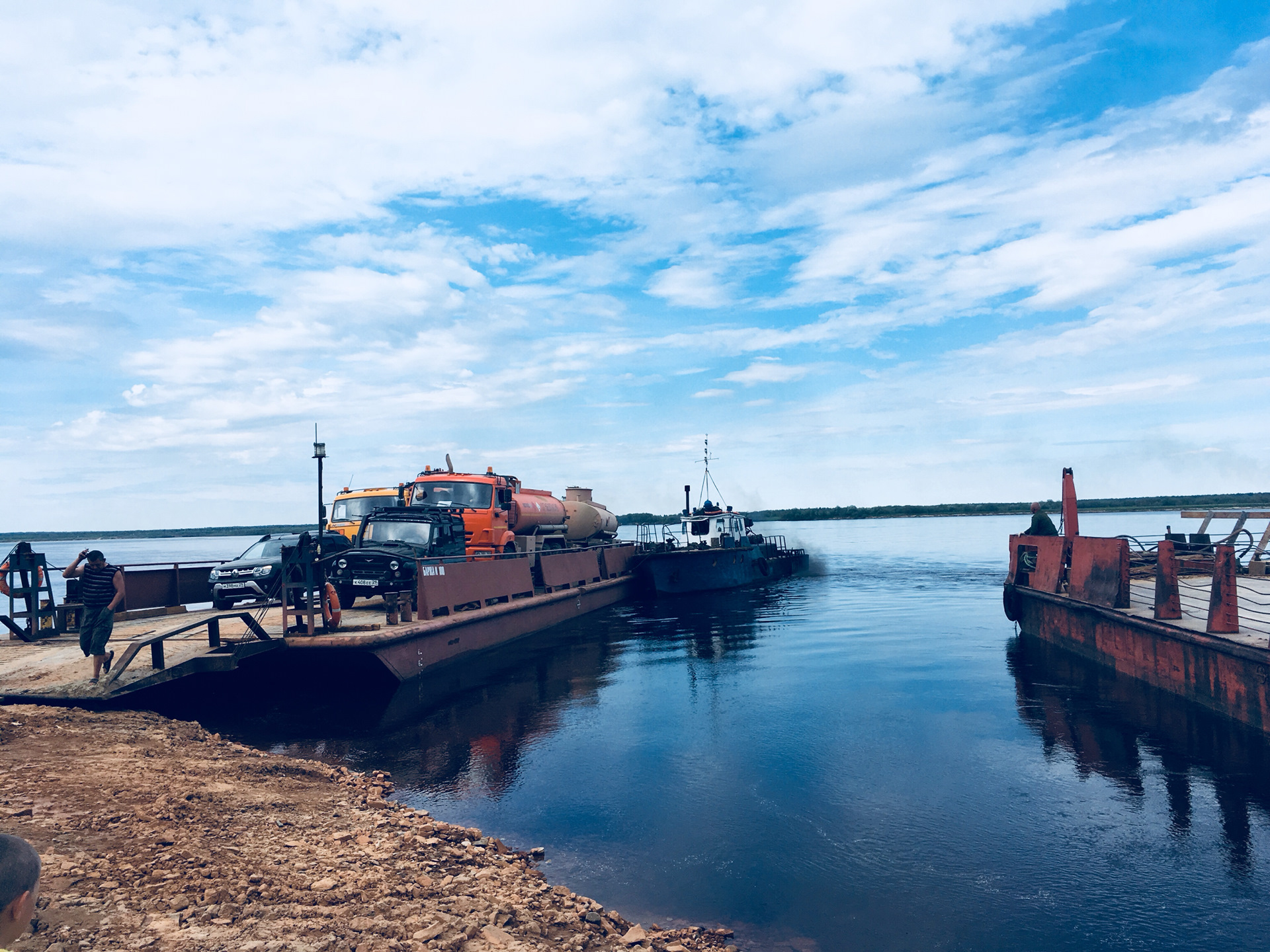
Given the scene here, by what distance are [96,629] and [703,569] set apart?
76.7 feet

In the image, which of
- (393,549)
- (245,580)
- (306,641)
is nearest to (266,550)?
(245,580)

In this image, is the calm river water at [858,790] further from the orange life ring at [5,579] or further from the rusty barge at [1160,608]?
the orange life ring at [5,579]

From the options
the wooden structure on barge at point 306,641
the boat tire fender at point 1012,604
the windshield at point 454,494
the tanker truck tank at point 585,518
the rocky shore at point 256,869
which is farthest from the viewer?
the tanker truck tank at point 585,518

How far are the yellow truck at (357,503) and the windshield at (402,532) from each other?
329 centimetres

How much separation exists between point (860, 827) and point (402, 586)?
9987mm

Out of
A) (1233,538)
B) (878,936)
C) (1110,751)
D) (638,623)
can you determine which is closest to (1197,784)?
(1110,751)

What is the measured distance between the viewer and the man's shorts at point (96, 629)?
10.1m

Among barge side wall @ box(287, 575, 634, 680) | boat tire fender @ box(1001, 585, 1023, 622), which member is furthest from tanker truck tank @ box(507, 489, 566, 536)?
boat tire fender @ box(1001, 585, 1023, 622)

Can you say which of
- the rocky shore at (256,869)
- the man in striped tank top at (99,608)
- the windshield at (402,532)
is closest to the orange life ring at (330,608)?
the man in striped tank top at (99,608)

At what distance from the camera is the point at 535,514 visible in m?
22.5

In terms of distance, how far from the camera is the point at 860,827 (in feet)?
24.7

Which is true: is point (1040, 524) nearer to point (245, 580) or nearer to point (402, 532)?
point (402, 532)

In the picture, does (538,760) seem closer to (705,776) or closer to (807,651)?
(705,776)

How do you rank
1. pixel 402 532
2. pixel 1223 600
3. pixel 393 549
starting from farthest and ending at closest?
pixel 402 532
pixel 393 549
pixel 1223 600
